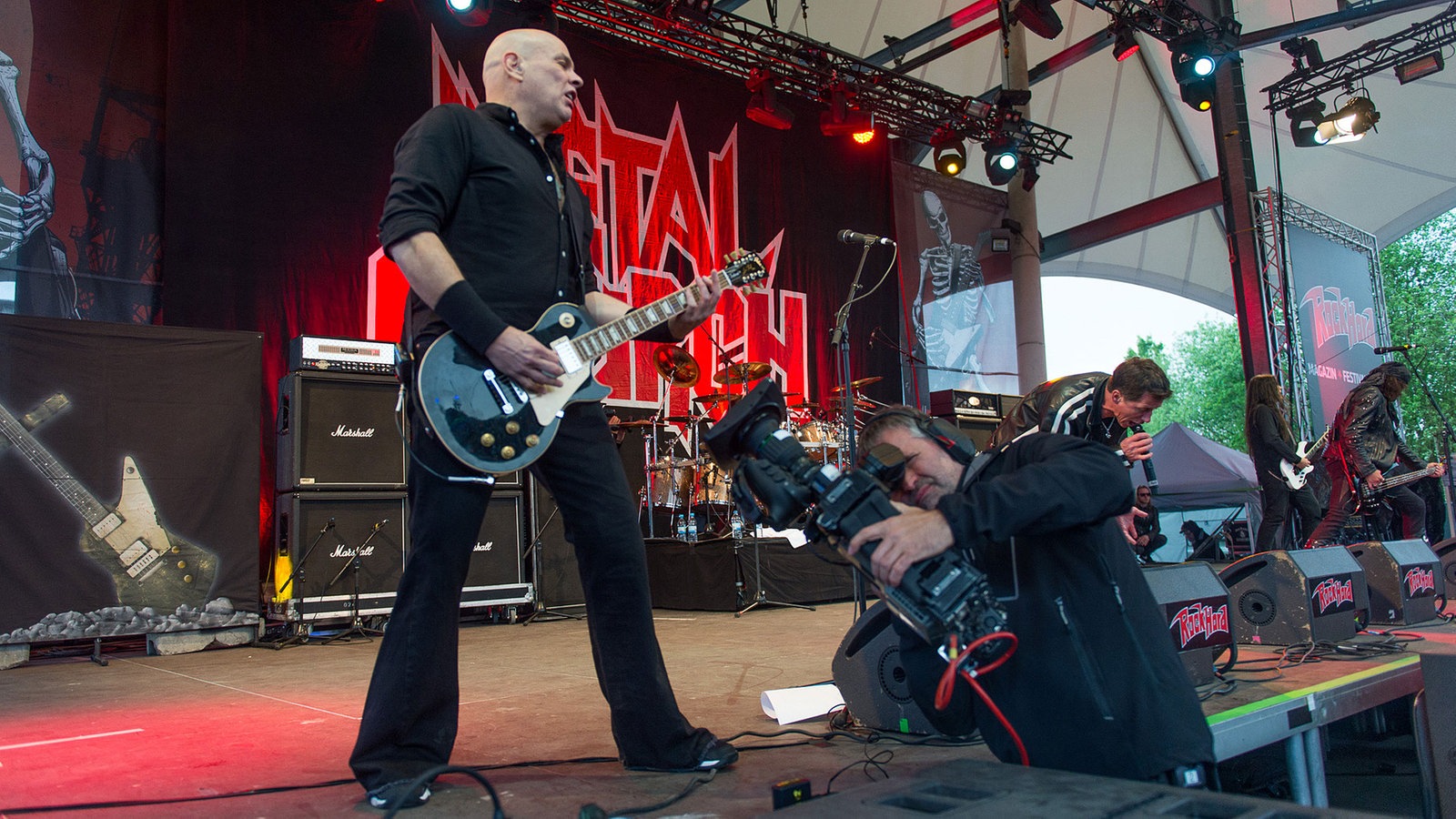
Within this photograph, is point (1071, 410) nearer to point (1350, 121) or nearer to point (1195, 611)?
point (1195, 611)

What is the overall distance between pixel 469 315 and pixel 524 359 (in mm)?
149

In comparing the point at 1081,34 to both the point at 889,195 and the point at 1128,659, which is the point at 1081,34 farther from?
the point at 1128,659

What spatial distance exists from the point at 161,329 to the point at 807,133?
25.1ft

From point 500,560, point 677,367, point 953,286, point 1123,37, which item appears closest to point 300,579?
point 500,560

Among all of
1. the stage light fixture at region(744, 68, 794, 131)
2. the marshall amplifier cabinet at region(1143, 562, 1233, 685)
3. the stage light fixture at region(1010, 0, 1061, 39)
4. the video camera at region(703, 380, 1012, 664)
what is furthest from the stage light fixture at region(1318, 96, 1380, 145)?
the video camera at region(703, 380, 1012, 664)

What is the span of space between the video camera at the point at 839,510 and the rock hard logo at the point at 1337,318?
10.7 m

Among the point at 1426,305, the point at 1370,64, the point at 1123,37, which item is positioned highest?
the point at 1426,305

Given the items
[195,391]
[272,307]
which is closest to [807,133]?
[272,307]

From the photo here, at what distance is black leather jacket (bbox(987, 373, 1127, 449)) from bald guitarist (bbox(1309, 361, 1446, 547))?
421 centimetres

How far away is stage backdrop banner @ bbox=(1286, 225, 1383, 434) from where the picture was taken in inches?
402

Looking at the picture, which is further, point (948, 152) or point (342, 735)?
point (948, 152)

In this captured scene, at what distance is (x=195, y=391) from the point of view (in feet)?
19.3

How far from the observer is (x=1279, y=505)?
7359 mm

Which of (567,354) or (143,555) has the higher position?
(567,354)
